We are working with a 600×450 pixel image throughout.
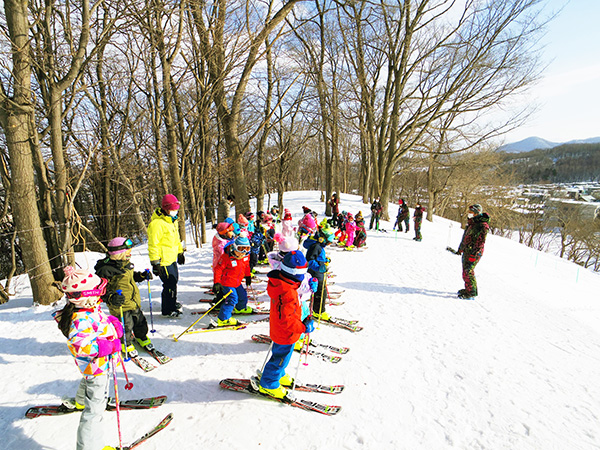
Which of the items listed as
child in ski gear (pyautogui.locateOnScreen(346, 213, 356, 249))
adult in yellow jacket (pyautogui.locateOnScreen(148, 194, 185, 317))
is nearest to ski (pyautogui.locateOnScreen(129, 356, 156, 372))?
adult in yellow jacket (pyautogui.locateOnScreen(148, 194, 185, 317))

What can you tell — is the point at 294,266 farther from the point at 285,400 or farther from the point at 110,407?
the point at 110,407

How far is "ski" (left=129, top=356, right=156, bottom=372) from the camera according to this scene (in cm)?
373

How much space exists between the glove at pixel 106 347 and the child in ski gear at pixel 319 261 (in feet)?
9.97

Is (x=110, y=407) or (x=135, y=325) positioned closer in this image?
(x=110, y=407)

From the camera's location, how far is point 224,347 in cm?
435

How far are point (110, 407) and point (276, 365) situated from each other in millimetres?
1827

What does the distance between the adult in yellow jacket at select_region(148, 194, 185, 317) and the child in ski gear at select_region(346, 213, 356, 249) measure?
7.13m

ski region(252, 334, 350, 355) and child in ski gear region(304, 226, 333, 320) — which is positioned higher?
child in ski gear region(304, 226, 333, 320)

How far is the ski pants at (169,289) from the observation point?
192 inches

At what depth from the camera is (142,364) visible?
3787 mm

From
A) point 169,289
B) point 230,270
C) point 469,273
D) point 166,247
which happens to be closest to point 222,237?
point 230,270

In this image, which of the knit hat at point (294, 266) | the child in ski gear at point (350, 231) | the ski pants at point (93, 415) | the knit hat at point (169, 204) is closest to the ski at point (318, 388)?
the knit hat at point (294, 266)

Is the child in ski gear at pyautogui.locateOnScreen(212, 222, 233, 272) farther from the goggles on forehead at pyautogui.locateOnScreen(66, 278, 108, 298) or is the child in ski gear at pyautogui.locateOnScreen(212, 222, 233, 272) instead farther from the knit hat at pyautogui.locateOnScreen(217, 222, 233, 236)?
the goggles on forehead at pyautogui.locateOnScreen(66, 278, 108, 298)

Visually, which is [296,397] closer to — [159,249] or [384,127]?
[159,249]
